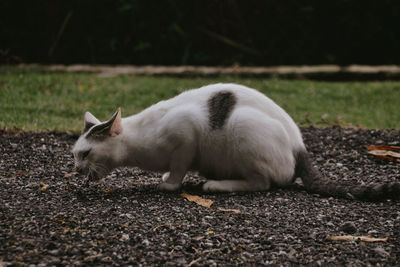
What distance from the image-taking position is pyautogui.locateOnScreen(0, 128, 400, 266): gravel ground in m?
2.75

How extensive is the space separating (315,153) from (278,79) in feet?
18.3

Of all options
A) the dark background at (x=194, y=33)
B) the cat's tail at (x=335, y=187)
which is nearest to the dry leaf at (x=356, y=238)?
the cat's tail at (x=335, y=187)

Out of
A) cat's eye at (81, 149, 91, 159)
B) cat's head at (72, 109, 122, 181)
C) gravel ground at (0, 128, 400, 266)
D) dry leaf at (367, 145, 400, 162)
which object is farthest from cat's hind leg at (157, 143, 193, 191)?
dry leaf at (367, 145, 400, 162)

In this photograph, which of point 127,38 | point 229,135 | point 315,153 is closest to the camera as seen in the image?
point 229,135

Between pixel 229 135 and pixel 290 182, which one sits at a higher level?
pixel 229 135

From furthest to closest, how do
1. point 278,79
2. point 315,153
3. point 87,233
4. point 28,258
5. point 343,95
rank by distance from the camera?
point 278,79, point 343,95, point 315,153, point 87,233, point 28,258

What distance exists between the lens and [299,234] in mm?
3123

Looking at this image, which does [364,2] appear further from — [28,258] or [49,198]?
[28,258]

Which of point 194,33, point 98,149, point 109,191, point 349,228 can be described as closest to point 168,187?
point 109,191

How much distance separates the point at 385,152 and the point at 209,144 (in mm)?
2118

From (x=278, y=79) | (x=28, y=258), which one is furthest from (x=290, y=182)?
(x=278, y=79)

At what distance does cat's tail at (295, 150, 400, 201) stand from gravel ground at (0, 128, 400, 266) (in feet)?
0.21

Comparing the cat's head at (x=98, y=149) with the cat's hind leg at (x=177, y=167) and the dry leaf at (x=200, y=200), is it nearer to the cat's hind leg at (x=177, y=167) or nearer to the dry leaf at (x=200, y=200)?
the cat's hind leg at (x=177, y=167)

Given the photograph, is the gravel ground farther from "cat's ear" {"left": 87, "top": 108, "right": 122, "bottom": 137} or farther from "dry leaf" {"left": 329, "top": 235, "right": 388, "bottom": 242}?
"cat's ear" {"left": 87, "top": 108, "right": 122, "bottom": 137}
